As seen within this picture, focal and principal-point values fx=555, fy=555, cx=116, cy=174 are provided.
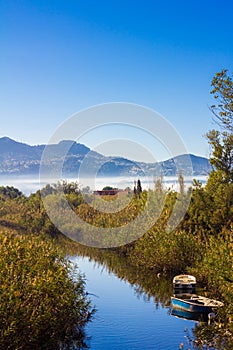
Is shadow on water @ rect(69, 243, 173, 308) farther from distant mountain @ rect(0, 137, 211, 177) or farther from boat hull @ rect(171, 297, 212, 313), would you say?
distant mountain @ rect(0, 137, 211, 177)

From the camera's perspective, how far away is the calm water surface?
42.1ft

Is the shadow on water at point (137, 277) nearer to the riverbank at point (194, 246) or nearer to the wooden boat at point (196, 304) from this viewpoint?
the riverbank at point (194, 246)

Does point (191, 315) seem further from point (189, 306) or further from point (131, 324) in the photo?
point (131, 324)

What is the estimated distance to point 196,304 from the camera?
567 inches

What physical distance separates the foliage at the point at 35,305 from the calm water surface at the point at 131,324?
2.04 ft

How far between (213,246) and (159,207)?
7619mm

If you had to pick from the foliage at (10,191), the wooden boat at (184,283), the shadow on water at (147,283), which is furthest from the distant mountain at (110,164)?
the foliage at (10,191)

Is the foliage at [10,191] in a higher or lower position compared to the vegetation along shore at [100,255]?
higher

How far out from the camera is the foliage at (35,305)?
9852 millimetres

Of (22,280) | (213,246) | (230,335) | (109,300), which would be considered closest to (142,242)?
(213,246)

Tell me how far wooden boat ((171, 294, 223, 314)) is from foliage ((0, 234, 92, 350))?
8.68 feet

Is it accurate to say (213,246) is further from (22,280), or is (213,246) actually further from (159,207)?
(22,280)

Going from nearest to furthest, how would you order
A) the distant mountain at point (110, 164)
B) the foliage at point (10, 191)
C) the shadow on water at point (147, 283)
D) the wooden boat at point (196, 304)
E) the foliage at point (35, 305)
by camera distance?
the foliage at point (35, 305) < the shadow on water at point (147, 283) < the wooden boat at point (196, 304) < the distant mountain at point (110, 164) < the foliage at point (10, 191)

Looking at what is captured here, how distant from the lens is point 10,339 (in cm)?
991
